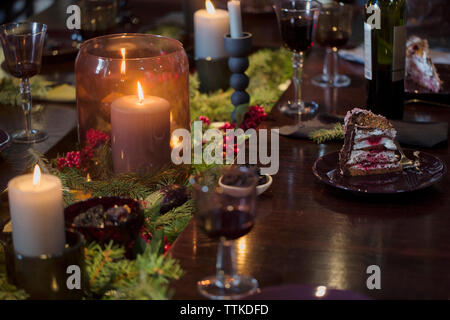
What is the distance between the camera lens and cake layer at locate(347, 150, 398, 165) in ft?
3.91

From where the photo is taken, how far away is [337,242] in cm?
100

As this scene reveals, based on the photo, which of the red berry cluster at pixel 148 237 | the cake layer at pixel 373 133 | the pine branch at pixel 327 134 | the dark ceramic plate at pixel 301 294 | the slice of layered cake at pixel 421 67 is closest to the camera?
the dark ceramic plate at pixel 301 294

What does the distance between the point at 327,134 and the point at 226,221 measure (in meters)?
0.67

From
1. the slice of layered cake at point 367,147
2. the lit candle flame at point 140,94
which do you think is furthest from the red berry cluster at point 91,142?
the slice of layered cake at point 367,147

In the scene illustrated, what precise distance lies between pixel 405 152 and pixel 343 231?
1.06 feet

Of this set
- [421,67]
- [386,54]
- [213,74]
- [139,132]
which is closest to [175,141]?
[139,132]

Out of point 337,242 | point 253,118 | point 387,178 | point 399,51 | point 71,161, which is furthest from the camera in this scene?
point 253,118

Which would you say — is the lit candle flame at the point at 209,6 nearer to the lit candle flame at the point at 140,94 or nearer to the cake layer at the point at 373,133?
the lit candle flame at the point at 140,94

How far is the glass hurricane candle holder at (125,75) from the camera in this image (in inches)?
52.3

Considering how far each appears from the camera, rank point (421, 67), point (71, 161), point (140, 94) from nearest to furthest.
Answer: point (140, 94), point (71, 161), point (421, 67)

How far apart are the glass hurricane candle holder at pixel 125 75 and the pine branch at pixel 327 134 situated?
0.90 feet

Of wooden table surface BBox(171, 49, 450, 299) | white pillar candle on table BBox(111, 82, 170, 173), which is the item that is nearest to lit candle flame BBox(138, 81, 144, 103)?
white pillar candle on table BBox(111, 82, 170, 173)

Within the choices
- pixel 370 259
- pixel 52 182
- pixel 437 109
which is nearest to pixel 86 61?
pixel 52 182

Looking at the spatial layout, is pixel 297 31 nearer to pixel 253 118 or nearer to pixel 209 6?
pixel 253 118
